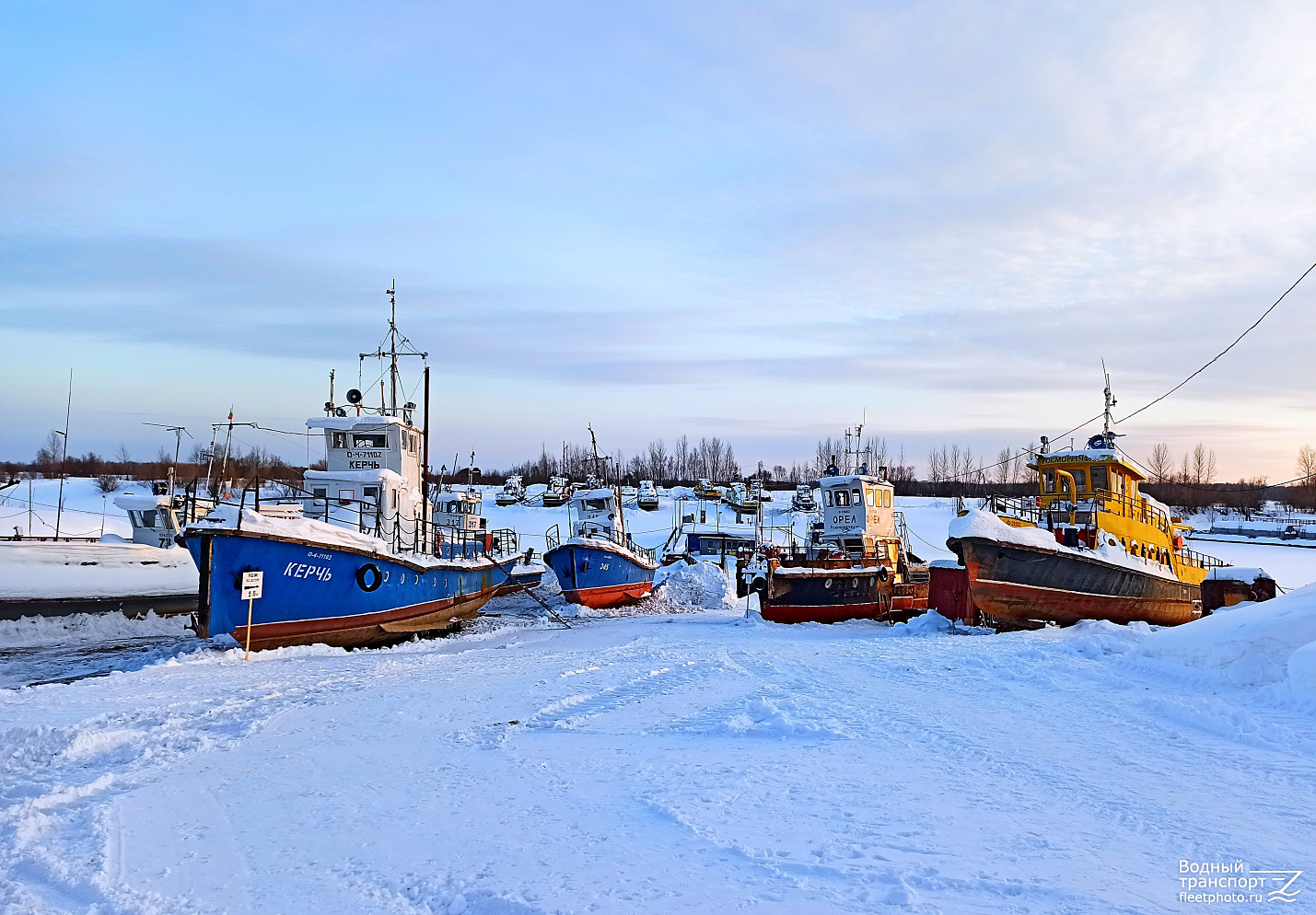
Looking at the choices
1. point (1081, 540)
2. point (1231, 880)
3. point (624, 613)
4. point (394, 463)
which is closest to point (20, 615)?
point (394, 463)

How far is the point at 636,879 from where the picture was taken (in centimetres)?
417

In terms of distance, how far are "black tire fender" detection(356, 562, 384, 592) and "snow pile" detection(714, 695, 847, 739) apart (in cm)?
967

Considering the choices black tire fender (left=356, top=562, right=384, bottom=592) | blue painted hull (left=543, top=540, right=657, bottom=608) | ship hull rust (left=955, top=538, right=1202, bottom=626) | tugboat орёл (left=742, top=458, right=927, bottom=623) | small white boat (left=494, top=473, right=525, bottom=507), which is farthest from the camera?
small white boat (left=494, top=473, right=525, bottom=507)

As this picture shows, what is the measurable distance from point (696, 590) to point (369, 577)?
17412 millimetres

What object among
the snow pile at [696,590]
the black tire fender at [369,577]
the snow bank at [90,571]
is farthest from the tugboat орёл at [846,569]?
the snow bank at [90,571]

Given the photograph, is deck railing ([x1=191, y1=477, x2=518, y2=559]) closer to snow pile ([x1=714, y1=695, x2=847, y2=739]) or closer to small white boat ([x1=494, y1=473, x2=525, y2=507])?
snow pile ([x1=714, y1=695, x2=847, y2=739])

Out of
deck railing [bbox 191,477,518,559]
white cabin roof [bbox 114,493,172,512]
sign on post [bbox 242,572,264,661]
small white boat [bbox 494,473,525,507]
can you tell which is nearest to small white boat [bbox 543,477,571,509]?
small white boat [bbox 494,473,525,507]

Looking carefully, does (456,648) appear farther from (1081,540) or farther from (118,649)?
(1081,540)

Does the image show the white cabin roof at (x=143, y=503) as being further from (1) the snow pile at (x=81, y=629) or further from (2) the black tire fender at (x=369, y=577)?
(2) the black tire fender at (x=369, y=577)

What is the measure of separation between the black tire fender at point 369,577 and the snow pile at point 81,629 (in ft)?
19.7

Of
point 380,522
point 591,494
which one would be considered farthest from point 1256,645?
point 591,494

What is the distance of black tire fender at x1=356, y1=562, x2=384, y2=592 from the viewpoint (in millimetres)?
15292

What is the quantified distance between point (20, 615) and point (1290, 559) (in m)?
57.7

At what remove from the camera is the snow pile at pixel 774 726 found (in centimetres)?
735
